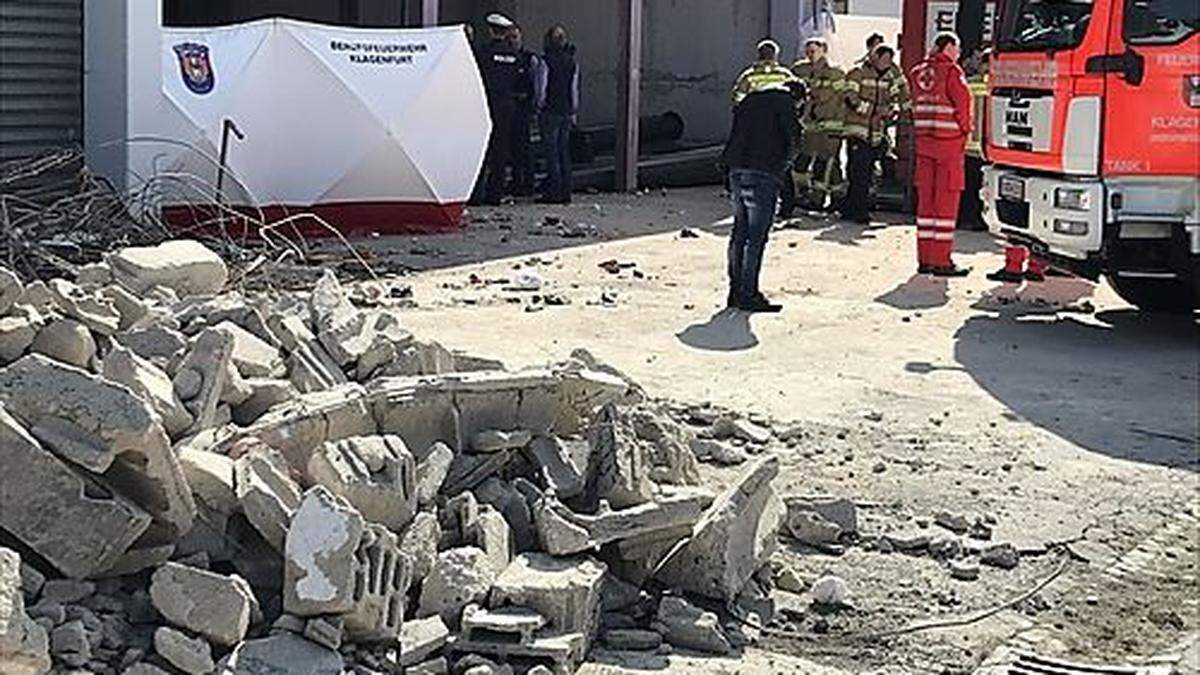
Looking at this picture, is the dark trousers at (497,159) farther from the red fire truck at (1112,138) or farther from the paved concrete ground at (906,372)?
the red fire truck at (1112,138)

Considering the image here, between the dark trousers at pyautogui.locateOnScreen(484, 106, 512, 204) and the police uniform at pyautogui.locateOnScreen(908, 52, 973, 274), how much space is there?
19.5ft

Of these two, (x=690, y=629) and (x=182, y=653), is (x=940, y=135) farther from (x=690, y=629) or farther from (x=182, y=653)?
(x=182, y=653)

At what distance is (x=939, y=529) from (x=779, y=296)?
6319mm

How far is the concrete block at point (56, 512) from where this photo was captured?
5.01m

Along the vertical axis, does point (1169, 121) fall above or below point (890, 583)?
above

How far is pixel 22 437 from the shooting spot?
500 cm

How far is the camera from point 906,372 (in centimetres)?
1091

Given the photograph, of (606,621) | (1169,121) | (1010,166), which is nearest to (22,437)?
(606,621)

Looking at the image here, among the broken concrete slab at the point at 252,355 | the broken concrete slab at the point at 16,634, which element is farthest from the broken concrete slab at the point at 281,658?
the broken concrete slab at the point at 252,355

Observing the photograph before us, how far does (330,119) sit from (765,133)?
14.7 feet

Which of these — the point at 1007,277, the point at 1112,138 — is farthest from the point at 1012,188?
the point at 1007,277

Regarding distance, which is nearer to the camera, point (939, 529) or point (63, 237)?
point (939, 529)

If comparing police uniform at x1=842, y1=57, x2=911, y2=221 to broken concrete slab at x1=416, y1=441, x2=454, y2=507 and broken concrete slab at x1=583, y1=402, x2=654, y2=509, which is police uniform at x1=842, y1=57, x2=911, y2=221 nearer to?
broken concrete slab at x1=583, y1=402, x2=654, y2=509

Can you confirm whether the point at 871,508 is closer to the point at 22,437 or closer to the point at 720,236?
the point at 22,437
